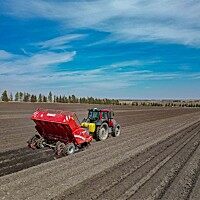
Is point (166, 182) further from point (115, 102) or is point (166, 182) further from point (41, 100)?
point (115, 102)

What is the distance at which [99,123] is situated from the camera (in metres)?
18.4

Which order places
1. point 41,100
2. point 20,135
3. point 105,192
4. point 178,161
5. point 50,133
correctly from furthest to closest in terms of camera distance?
point 41,100, point 20,135, point 50,133, point 178,161, point 105,192

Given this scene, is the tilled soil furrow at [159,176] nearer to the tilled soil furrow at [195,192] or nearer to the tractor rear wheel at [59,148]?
the tilled soil furrow at [195,192]

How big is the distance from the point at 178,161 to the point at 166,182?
3.56 metres

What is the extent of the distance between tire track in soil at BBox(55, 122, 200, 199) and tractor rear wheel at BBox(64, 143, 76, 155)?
2525 millimetres

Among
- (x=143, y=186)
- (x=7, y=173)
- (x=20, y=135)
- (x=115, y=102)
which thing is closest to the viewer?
(x=143, y=186)

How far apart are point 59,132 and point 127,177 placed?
485 centimetres

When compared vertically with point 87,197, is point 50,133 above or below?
above

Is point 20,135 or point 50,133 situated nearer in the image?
point 50,133

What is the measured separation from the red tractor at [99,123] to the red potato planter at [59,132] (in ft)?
8.77

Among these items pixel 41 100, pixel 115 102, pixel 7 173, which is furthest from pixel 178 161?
pixel 115 102

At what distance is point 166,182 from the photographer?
10.1 m

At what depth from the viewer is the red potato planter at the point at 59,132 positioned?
14.0 meters

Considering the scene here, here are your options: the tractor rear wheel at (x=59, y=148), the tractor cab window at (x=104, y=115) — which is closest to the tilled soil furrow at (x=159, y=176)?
the tractor rear wheel at (x=59, y=148)
